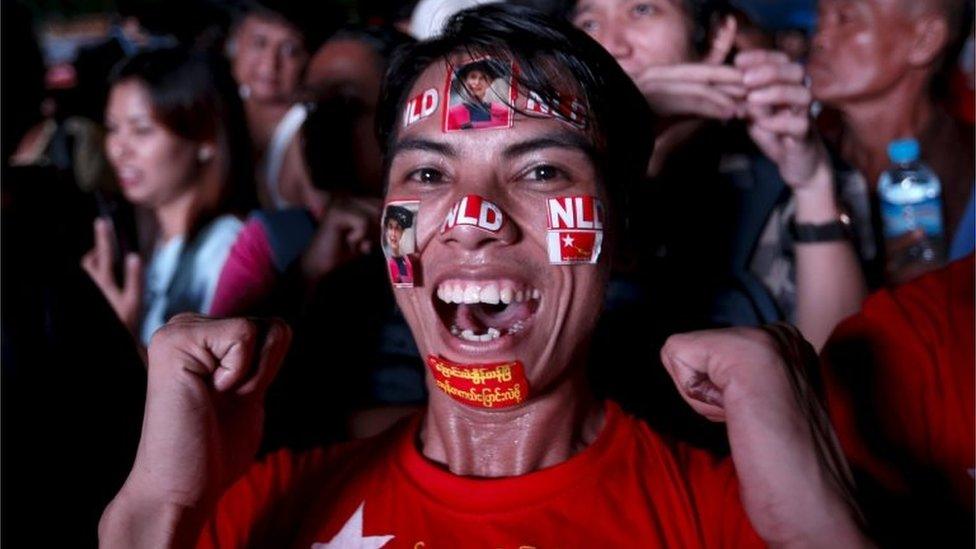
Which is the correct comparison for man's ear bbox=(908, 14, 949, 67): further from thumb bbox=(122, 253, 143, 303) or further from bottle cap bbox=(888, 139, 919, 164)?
thumb bbox=(122, 253, 143, 303)

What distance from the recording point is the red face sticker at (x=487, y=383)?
5.93 feet

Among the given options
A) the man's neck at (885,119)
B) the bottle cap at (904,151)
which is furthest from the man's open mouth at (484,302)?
the man's neck at (885,119)

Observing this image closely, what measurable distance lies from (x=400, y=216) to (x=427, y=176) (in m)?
0.10

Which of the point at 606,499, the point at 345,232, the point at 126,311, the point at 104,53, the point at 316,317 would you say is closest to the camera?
the point at 606,499

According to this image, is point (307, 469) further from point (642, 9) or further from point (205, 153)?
point (205, 153)

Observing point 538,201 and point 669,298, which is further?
point 669,298

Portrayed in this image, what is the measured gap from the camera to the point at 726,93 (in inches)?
100

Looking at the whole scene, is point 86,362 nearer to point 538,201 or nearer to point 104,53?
point 538,201

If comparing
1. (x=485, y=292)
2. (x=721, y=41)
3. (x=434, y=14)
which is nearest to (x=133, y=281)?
(x=434, y=14)

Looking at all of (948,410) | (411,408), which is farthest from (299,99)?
(948,410)

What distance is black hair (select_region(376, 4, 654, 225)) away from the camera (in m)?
1.94

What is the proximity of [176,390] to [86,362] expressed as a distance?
1.59 feet

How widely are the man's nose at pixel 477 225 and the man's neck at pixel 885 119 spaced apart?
2.18 m

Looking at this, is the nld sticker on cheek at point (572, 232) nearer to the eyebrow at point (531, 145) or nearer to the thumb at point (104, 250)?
the eyebrow at point (531, 145)
